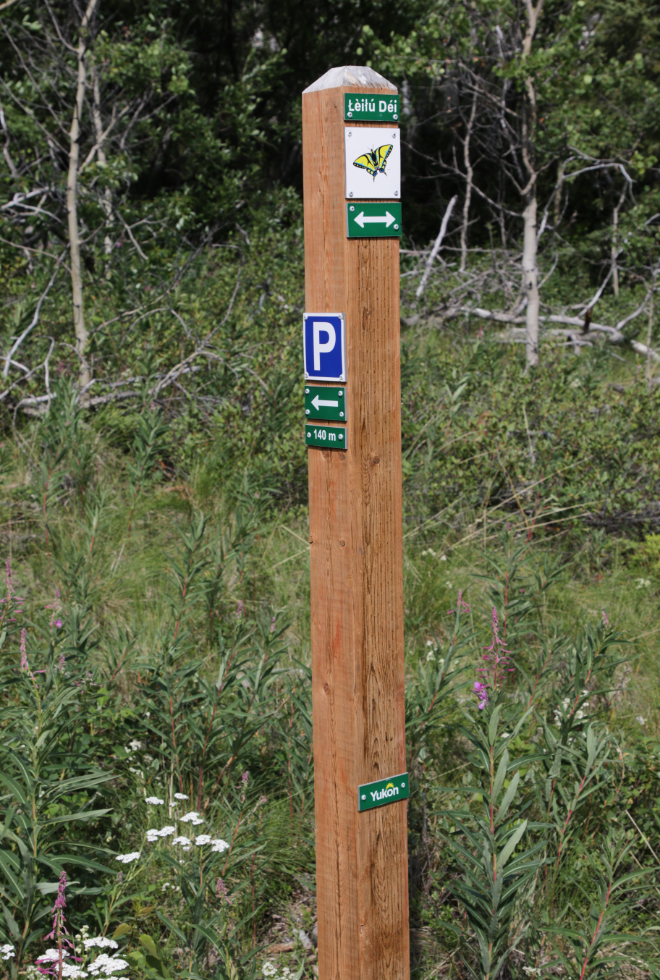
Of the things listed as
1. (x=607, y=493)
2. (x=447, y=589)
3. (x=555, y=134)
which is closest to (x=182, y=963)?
(x=447, y=589)

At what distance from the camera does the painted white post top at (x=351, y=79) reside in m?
1.84

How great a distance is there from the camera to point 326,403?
1.95m

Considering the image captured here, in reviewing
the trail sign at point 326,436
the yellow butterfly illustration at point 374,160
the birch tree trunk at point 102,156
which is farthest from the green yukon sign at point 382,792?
the birch tree trunk at point 102,156

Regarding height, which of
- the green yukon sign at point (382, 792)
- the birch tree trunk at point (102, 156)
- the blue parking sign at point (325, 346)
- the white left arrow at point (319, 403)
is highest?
the birch tree trunk at point (102, 156)

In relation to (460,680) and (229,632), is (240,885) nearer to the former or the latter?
(229,632)

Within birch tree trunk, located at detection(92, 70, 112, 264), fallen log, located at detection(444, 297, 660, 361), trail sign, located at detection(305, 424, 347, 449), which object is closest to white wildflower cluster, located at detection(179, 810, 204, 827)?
trail sign, located at detection(305, 424, 347, 449)

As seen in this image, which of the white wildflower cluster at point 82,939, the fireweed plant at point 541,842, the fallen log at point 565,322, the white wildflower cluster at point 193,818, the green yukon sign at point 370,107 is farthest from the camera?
the fallen log at point 565,322

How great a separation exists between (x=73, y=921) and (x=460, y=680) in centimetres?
190

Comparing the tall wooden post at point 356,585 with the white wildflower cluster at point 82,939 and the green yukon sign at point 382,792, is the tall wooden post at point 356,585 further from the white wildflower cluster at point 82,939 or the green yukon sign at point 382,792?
the white wildflower cluster at point 82,939

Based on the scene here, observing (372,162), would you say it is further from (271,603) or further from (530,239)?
(530,239)

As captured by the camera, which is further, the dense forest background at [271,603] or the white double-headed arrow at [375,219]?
the dense forest background at [271,603]

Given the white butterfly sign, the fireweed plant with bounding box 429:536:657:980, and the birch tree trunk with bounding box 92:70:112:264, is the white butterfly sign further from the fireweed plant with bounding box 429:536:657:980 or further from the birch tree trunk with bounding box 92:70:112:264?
the birch tree trunk with bounding box 92:70:112:264

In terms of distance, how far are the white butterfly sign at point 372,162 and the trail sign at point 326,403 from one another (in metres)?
0.41

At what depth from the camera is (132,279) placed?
27.0 ft
